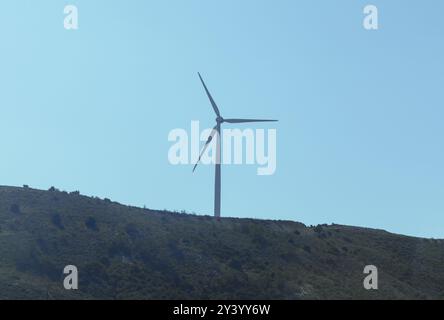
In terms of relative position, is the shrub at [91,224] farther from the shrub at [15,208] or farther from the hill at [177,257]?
the shrub at [15,208]

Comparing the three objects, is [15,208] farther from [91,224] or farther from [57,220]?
[91,224]

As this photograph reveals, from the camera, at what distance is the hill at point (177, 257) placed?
75750mm

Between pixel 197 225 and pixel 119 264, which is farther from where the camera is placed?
pixel 197 225

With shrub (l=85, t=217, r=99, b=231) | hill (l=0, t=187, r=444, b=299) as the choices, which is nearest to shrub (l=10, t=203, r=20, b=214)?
hill (l=0, t=187, r=444, b=299)

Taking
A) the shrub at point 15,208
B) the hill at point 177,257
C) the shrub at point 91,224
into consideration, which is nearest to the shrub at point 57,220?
the hill at point 177,257

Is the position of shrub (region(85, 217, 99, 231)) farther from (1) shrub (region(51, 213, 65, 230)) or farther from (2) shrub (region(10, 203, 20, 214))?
(2) shrub (region(10, 203, 20, 214))

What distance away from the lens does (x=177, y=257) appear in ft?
284

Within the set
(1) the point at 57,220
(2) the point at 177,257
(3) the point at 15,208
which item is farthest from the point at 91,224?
(2) the point at 177,257

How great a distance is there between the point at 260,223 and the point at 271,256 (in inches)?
494

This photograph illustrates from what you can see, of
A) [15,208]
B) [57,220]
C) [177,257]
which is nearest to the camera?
[177,257]
